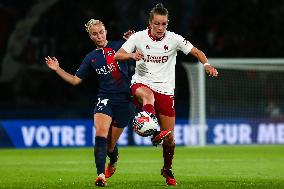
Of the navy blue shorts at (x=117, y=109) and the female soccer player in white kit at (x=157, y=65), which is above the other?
the female soccer player in white kit at (x=157, y=65)

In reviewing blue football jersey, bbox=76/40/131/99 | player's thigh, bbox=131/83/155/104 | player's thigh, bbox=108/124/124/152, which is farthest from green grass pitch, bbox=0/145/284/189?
blue football jersey, bbox=76/40/131/99

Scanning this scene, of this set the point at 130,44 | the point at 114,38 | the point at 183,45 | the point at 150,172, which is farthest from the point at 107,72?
the point at 114,38

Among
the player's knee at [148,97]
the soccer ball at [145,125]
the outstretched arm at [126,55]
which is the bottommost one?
the soccer ball at [145,125]

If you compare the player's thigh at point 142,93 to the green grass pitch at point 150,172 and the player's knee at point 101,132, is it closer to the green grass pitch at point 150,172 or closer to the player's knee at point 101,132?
the player's knee at point 101,132

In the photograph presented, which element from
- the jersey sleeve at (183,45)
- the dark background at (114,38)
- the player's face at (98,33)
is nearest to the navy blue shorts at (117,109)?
the player's face at (98,33)

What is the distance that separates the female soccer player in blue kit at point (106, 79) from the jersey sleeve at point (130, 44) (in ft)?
1.45

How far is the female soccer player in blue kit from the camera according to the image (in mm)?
9719

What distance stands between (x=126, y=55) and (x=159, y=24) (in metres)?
0.54

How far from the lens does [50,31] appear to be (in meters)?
27.1

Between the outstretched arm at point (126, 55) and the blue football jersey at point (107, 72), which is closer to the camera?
the outstretched arm at point (126, 55)

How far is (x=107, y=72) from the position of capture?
10016 millimetres

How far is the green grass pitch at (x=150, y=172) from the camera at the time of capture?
993cm

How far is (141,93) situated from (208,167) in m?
4.80

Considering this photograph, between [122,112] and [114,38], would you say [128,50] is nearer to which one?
[122,112]
